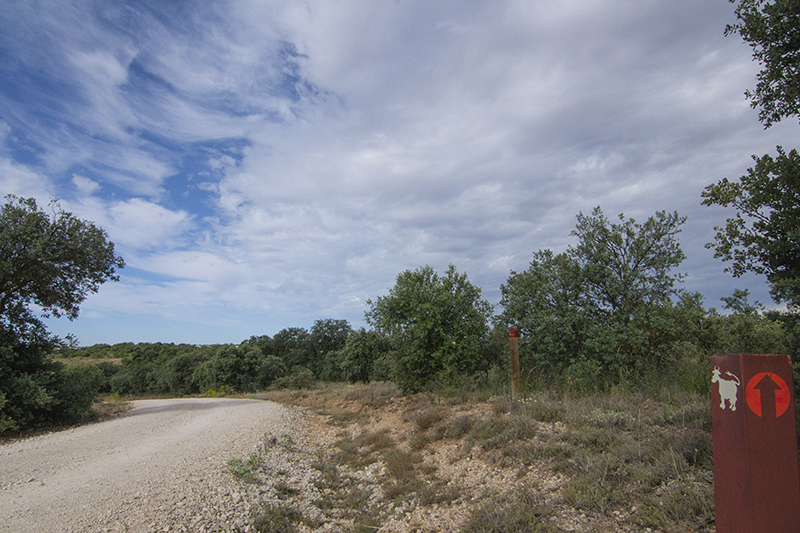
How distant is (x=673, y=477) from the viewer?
5.11 m

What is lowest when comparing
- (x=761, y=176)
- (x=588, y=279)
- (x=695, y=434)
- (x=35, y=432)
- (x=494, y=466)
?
(x=35, y=432)

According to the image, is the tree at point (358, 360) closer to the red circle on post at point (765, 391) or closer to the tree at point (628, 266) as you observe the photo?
the tree at point (628, 266)

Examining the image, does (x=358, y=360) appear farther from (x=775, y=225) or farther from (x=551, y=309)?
(x=775, y=225)

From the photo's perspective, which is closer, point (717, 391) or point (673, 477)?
point (717, 391)

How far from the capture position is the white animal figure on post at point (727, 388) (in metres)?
2.66

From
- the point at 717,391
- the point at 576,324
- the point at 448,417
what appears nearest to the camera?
the point at 717,391

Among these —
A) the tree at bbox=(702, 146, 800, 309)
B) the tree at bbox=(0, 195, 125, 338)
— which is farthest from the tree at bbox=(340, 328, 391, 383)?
the tree at bbox=(702, 146, 800, 309)

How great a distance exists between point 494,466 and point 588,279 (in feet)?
22.7

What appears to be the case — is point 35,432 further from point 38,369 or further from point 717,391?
point 717,391

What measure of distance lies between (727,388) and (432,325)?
12260 millimetres

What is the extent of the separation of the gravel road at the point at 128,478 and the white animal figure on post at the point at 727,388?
20.0 feet

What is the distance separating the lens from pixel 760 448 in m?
2.59

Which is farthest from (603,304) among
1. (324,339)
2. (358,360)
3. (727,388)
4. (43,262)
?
(324,339)

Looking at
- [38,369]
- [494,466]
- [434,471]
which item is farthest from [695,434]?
[38,369]
